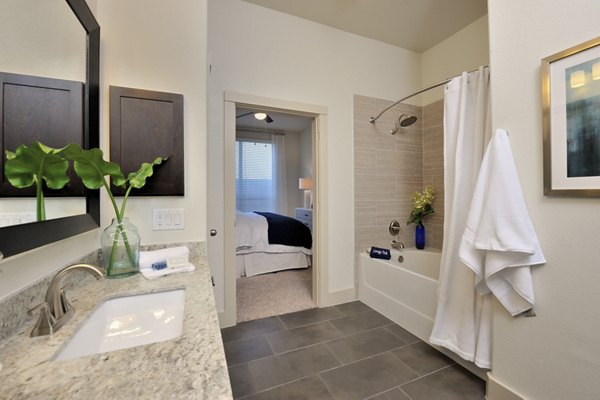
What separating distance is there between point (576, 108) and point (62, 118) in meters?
2.13

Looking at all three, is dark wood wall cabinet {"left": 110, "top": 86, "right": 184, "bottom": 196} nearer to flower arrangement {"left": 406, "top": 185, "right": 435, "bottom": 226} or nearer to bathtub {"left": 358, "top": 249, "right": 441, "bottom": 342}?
bathtub {"left": 358, "top": 249, "right": 441, "bottom": 342}

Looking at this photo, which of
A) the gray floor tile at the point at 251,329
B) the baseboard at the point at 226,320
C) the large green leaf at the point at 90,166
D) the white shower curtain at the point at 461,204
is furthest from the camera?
the baseboard at the point at 226,320

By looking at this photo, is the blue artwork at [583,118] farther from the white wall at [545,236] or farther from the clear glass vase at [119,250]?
the clear glass vase at [119,250]

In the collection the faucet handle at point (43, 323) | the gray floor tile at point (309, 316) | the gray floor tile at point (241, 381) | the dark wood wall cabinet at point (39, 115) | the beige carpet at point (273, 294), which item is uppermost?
the dark wood wall cabinet at point (39, 115)

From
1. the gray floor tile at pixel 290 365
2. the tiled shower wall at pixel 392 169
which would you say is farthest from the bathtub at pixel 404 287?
the gray floor tile at pixel 290 365

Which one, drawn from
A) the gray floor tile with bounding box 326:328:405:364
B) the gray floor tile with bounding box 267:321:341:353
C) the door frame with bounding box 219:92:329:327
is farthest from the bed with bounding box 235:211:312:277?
the gray floor tile with bounding box 326:328:405:364

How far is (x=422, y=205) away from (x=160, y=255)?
2.62 meters

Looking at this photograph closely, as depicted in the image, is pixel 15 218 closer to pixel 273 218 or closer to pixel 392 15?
pixel 392 15

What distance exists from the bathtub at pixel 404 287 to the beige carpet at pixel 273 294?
2.16ft

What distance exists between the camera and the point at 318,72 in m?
2.57

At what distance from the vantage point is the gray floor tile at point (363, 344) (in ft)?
5.91

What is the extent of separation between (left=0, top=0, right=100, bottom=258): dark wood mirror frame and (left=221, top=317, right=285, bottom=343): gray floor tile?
4.56 feet

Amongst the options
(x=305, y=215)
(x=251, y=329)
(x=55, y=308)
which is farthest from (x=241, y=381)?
(x=305, y=215)

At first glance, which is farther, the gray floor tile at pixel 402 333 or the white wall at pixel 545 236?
the gray floor tile at pixel 402 333
